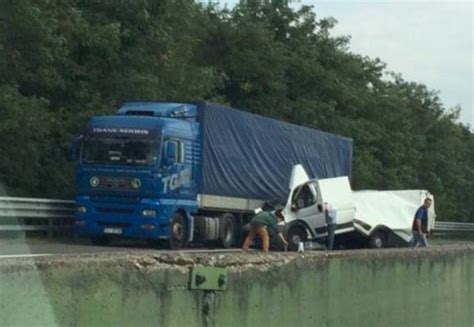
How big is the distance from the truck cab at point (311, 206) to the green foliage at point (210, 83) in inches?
189

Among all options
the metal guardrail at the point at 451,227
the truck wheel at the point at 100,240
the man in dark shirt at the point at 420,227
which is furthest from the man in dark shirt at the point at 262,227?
the metal guardrail at the point at 451,227

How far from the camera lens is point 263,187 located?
27.8 m

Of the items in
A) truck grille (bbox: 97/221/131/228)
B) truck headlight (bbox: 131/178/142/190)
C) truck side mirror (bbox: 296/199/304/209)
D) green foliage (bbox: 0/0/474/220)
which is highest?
green foliage (bbox: 0/0/474/220)

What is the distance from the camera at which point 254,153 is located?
89.6 ft

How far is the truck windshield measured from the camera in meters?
22.0

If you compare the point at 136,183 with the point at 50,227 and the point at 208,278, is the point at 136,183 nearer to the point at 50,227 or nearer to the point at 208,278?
the point at 50,227

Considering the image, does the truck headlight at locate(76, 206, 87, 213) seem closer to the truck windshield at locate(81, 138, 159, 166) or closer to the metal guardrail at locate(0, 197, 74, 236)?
the metal guardrail at locate(0, 197, 74, 236)

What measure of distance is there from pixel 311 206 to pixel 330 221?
2.38 feet

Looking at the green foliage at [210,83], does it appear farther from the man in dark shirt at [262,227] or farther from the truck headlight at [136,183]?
the man in dark shirt at [262,227]

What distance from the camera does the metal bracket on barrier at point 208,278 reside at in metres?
7.49

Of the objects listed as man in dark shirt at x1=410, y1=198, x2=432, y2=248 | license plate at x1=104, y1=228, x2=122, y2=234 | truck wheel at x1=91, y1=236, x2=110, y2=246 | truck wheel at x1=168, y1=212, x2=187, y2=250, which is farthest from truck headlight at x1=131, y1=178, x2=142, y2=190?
man in dark shirt at x1=410, y1=198, x2=432, y2=248

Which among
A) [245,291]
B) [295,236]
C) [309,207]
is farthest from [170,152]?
[245,291]

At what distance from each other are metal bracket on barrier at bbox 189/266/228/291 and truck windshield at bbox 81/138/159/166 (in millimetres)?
14331

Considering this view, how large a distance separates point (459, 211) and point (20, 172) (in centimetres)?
3767
